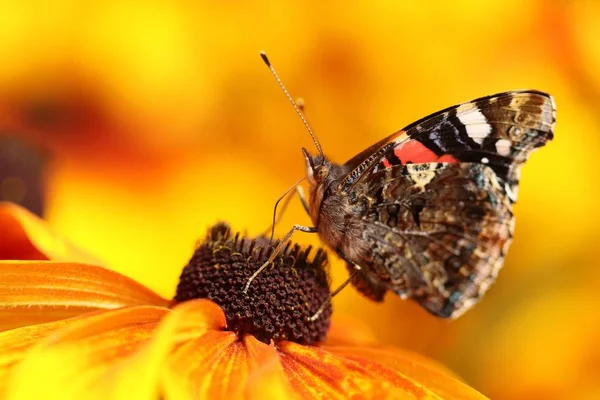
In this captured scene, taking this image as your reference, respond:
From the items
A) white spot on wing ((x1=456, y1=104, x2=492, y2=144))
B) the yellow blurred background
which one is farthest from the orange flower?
the yellow blurred background

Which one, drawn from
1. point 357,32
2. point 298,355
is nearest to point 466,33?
point 357,32

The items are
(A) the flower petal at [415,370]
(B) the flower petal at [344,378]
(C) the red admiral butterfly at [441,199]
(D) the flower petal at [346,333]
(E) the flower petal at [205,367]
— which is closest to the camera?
(E) the flower petal at [205,367]

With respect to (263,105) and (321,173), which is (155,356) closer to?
(321,173)

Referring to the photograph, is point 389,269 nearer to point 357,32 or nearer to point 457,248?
point 457,248

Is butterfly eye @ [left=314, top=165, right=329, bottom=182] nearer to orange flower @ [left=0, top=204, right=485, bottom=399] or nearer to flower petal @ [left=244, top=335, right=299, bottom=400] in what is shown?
orange flower @ [left=0, top=204, right=485, bottom=399]

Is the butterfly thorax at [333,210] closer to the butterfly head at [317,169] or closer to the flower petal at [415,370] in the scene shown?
the butterfly head at [317,169]

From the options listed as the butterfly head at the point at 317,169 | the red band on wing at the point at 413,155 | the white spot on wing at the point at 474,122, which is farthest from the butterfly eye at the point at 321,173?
the white spot on wing at the point at 474,122
